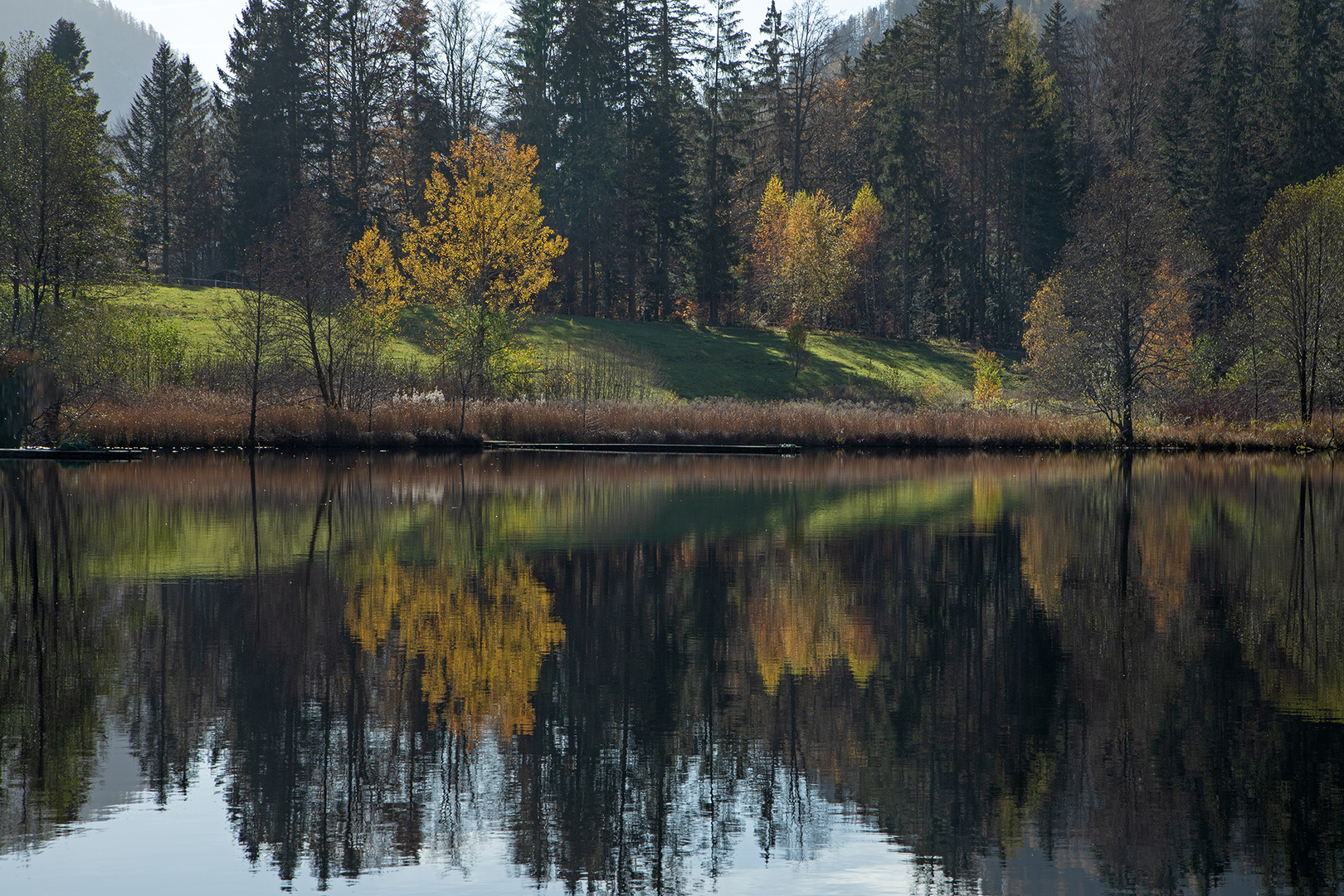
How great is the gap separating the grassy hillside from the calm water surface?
3472 cm

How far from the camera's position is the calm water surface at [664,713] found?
5.51 meters

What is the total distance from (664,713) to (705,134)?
61.8m

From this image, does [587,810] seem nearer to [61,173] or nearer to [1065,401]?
[61,173]

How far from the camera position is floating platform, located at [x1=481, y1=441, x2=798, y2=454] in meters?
35.2

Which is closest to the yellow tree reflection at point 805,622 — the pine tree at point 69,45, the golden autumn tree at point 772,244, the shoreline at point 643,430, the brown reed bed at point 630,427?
the shoreline at point 643,430

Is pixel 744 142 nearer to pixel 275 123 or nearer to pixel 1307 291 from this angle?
pixel 275 123

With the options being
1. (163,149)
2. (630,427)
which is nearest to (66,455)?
(630,427)

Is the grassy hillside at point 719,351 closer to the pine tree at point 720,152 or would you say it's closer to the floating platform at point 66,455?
the pine tree at point 720,152

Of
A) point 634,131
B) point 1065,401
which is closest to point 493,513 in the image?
point 1065,401

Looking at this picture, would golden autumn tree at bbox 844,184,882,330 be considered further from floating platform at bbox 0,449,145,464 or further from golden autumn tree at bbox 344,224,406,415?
floating platform at bbox 0,449,145,464

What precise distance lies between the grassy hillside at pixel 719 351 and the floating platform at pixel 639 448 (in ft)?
36.7

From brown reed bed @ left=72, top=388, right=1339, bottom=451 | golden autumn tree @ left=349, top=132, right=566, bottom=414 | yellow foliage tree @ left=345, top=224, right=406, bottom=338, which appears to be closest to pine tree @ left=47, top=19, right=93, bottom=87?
yellow foliage tree @ left=345, top=224, right=406, bottom=338

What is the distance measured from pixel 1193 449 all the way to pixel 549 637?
35.3 m

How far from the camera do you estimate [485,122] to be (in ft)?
214
